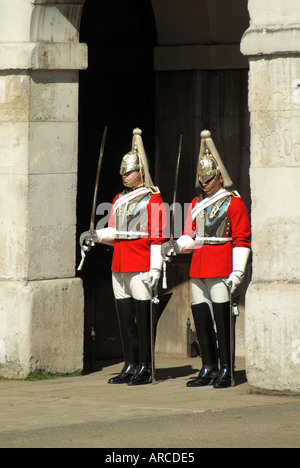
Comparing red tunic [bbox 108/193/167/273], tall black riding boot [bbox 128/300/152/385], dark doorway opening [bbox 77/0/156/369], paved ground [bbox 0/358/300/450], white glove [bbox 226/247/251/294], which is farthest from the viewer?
dark doorway opening [bbox 77/0/156/369]

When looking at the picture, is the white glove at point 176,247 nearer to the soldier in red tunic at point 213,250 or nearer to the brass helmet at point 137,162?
the soldier in red tunic at point 213,250

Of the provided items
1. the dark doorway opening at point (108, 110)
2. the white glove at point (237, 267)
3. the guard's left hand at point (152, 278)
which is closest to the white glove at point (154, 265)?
the guard's left hand at point (152, 278)

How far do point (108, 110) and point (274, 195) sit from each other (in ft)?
9.31

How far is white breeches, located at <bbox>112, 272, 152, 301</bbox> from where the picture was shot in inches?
404

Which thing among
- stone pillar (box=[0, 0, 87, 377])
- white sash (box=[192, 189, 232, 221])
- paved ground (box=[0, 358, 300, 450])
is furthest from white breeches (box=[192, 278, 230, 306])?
stone pillar (box=[0, 0, 87, 377])

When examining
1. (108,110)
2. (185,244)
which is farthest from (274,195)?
(108,110)

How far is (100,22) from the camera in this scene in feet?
38.4

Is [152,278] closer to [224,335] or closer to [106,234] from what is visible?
[106,234]

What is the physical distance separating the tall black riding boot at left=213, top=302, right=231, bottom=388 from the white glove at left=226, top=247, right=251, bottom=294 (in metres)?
0.23

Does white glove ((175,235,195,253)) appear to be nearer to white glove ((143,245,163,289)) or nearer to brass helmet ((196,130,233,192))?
white glove ((143,245,163,289))

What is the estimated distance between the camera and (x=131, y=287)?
406 inches

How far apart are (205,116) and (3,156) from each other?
7.48 feet
